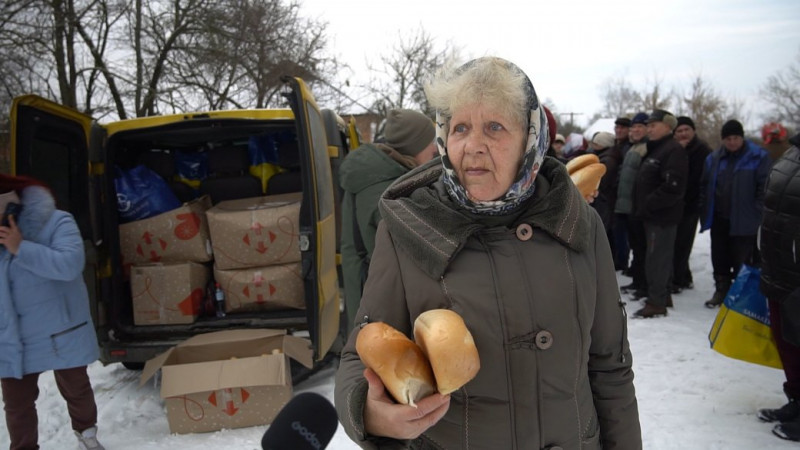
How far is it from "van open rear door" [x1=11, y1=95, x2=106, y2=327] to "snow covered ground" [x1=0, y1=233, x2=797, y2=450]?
752 mm

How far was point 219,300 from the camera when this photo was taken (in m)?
4.50

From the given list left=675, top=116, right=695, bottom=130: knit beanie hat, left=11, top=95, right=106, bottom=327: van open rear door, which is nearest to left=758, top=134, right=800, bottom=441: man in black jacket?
left=675, top=116, right=695, bottom=130: knit beanie hat

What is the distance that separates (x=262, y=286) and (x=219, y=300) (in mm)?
443

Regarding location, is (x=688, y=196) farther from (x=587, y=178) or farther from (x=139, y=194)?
(x=139, y=194)

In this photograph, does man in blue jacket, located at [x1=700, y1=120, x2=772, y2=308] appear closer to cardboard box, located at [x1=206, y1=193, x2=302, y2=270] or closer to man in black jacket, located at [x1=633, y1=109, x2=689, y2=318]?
man in black jacket, located at [x1=633, y1=109, x2=689, y2=318]

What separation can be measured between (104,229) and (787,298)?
5.06 m

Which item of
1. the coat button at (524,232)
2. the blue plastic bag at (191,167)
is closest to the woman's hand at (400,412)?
the coat button at (524,232)

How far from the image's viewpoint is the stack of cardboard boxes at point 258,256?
4363 millimetres

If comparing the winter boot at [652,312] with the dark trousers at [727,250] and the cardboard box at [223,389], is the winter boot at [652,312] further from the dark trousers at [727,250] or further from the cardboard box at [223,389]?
the cardboard box at [223,389]

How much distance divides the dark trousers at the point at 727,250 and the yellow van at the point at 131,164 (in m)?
4.74

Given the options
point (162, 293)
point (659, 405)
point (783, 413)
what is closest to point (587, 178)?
point (659, 405)

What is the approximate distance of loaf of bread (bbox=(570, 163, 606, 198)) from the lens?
112 inches

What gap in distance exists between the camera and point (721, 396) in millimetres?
3916

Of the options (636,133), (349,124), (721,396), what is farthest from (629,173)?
(349,124)
